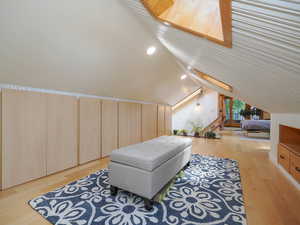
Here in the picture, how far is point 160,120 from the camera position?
618cm

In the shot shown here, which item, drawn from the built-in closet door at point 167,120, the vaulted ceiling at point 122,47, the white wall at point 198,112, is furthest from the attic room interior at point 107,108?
the white wall at point 198,112

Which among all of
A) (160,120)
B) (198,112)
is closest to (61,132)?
(160,120)

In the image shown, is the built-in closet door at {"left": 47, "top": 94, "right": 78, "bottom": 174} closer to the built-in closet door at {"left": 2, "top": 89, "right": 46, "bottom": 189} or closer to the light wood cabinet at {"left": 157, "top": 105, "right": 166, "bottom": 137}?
the built-in closet door at {"left": 2, "top": 89, "right": 46, "bottom": 189}

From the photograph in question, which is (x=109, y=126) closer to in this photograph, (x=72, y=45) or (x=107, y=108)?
(x=107, y=108)

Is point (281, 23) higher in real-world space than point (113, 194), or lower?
higher

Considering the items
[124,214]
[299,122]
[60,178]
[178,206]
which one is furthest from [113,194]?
[299,122]

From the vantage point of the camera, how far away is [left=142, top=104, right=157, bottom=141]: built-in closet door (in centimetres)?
512

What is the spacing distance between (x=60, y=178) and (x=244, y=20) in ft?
10.3

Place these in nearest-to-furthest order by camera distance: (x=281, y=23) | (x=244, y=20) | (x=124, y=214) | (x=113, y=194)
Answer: (x=281, y=23) < (x=244, y=20) < (x=124, y=214) < (x=113, y=194)

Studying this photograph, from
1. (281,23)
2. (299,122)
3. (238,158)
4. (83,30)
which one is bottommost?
(238,158)

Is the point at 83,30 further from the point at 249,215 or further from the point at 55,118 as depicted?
the point at 249,215

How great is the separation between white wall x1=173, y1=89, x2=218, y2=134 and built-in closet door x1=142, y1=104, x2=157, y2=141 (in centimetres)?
298

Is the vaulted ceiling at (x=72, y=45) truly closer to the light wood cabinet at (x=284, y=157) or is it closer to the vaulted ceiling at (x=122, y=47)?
the vaulted ceiling at (x=122, y=47)

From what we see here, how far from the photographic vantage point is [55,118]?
2.60 meters
